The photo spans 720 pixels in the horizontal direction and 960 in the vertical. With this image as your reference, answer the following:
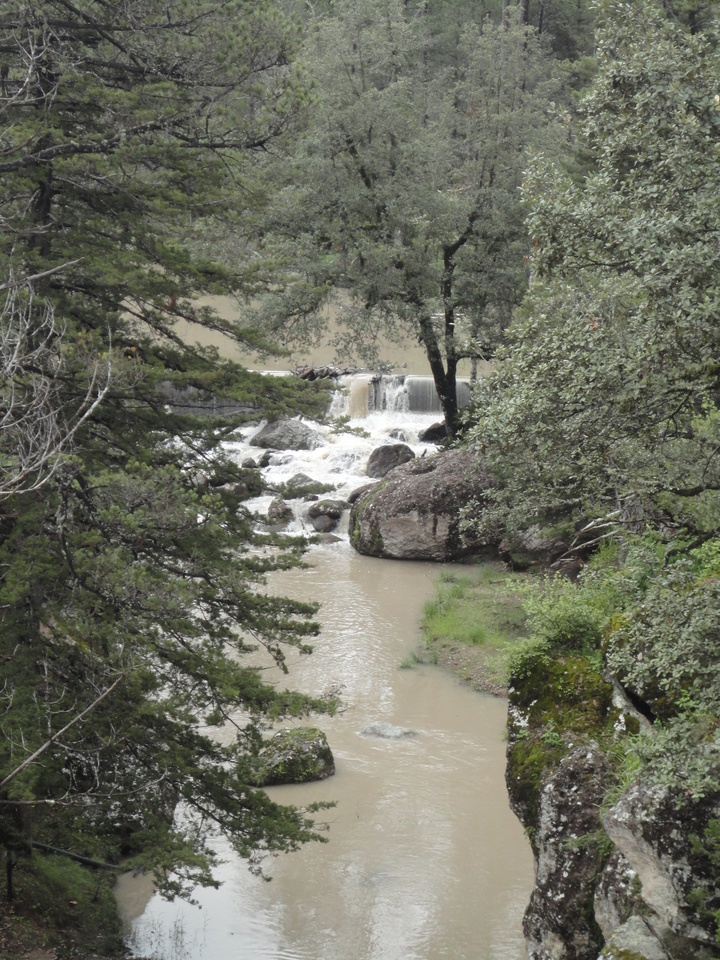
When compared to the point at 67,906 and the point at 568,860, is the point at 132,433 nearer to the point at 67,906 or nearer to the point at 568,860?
the point at 67,906

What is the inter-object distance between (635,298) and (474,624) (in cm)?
1019

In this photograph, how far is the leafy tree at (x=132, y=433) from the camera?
7.24 metres

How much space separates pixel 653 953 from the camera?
6.00 m

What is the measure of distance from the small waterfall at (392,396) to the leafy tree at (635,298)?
22002mm

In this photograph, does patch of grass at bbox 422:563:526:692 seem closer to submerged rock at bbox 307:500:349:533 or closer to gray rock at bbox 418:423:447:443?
submerged rock at bbox 307:500:349:533

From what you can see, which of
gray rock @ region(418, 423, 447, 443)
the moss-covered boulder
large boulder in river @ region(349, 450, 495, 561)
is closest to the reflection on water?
the moss-covered boulder

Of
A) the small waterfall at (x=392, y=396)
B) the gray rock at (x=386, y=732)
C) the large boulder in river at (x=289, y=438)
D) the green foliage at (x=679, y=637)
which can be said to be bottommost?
the gray rock at (x=386, y=732)

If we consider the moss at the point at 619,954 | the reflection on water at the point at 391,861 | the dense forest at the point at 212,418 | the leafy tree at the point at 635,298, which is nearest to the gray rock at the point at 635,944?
the moss at the point at 619,954

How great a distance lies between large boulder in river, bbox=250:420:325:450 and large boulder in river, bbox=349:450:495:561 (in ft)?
22.2

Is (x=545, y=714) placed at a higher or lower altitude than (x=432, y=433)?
lower

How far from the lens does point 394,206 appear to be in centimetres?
2158

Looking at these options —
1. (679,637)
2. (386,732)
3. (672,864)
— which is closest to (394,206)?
(386,732)

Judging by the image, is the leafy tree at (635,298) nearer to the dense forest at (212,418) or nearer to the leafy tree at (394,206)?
the dense forest at (212,418)

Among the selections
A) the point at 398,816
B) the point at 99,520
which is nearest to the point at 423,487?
the point at 398,816
